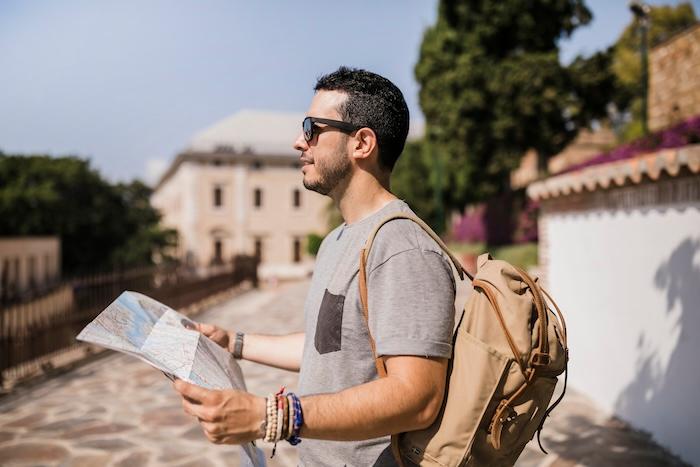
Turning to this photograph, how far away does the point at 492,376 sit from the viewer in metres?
1.37

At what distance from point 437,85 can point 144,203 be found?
32050 millimetres

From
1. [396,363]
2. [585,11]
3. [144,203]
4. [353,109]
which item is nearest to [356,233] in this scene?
[353,109]

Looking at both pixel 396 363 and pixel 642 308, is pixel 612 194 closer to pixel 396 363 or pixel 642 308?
pixel 642 308

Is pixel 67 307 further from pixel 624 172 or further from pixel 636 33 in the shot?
pixel 636 33

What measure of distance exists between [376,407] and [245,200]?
42.8 m

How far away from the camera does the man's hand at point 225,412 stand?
1.25 m

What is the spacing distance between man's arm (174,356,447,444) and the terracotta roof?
3644mm

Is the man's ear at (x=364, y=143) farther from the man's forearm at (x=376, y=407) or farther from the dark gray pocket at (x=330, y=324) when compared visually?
the man's forearm at (x=376, y=407)

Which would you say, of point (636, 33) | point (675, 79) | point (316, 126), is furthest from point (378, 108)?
point (636, 33)

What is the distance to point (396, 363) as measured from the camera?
135cm

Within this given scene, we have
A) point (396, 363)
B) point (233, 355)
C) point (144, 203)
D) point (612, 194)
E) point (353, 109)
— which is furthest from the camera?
point (144, 203)

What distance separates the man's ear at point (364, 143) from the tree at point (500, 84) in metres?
17.5

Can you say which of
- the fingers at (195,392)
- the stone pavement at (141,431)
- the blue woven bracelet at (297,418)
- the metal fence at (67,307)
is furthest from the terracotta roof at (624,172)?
the metal fence at (67,307)

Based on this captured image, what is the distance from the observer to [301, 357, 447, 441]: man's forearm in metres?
1.30
